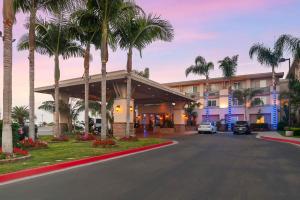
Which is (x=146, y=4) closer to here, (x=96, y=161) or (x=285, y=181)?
(x=96, y=161)

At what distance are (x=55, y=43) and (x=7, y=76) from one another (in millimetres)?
13563

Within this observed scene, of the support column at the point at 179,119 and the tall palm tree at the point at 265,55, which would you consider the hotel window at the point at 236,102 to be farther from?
the support column at the point at 179,119

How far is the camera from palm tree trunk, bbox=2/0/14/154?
47.1 feet

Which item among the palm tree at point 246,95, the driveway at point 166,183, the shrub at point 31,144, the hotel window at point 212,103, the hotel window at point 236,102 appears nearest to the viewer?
the driveway at point 166,183

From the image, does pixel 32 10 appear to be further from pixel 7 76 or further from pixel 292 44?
pixel 292 44

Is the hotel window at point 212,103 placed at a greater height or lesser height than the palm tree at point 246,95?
lesser

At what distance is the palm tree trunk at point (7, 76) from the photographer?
1434 cm

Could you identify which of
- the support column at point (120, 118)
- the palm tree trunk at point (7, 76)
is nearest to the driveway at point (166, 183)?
the palm tree trunk at point (7, 76)

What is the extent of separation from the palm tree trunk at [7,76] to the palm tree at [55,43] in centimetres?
1046

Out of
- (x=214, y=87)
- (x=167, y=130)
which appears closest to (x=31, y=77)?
(x=167, y=130)

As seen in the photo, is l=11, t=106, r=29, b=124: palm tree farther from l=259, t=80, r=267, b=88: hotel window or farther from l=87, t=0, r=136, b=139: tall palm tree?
l=259, t=80, r=267, b=88: hotel window

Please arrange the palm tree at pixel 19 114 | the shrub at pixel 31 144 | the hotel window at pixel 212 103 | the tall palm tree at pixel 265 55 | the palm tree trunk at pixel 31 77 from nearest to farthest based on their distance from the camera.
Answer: the shrub at pixel 31 144, the palm tree trunk at pixel 31 77, the palm tree at pixel 19 114, the tall palm tree at pixel 265 55, the hotel window at pixel 212 103

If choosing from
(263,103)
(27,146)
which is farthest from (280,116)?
(27,146)

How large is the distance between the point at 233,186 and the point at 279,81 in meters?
58.4
